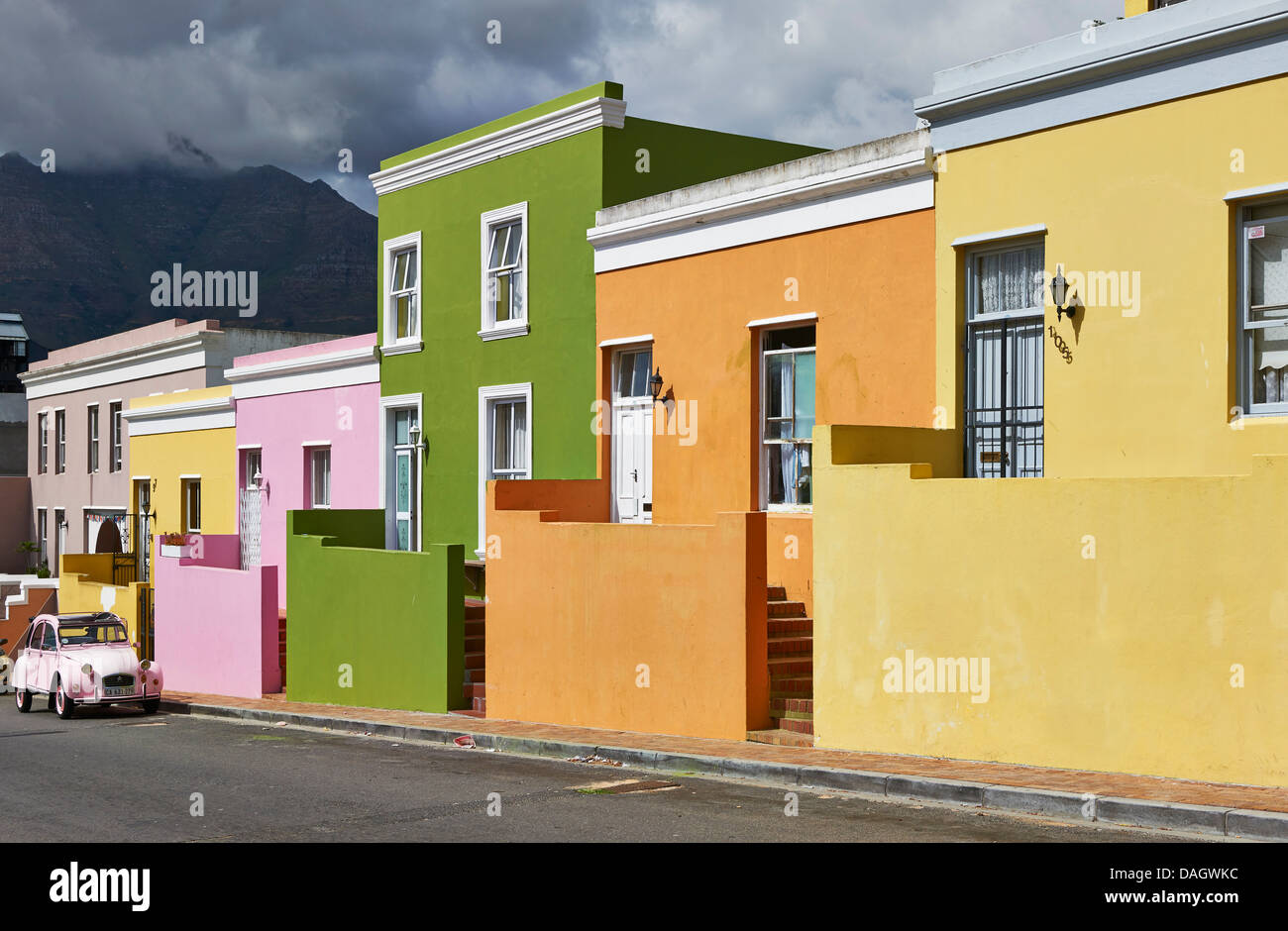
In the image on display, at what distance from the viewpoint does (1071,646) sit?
34.5 ft

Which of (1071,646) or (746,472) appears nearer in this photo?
(1071,646)

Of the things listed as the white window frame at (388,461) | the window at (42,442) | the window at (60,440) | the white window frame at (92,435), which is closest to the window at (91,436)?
the white window frame at (92,435)

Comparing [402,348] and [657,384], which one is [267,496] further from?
[657,384]

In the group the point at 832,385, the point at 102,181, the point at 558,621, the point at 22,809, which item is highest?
the point at 102,181

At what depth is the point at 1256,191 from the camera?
1100 centimetres

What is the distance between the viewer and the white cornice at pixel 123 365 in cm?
3200

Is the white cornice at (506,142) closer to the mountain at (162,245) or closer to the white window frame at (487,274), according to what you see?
the white window frame at (487,274)

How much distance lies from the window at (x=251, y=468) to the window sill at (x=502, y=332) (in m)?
8.36

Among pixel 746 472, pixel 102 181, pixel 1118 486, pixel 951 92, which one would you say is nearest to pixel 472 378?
pixel 746 472

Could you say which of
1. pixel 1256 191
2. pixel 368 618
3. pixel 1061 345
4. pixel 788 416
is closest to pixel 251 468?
pixel 368 618

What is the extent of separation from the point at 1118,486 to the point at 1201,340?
6.46 ft

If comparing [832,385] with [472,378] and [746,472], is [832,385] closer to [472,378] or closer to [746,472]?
[746,472]

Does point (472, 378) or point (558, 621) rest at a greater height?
point (472, 378)

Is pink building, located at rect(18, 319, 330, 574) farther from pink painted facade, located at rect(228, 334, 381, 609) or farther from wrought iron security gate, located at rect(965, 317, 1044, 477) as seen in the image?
wrought iron security gate, located at rect(965, 317, 1044, 477)
